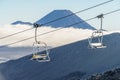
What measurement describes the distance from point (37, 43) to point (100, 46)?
7.19 meters

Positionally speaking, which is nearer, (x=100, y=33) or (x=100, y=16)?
(x=100, y=16)

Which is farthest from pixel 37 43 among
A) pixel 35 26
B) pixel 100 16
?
pixel 100 16

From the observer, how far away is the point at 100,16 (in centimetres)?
3878

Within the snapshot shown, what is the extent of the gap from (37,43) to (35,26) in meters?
3.72

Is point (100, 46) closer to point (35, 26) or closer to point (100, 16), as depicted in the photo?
point (100, 16)

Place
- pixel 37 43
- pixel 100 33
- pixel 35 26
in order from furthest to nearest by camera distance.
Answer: pixel 100 33
pixel 37 43
pixel 35 26

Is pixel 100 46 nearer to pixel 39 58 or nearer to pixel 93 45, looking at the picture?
pixel 93 45

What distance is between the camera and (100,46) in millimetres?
43781

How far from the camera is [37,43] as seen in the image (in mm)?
40219

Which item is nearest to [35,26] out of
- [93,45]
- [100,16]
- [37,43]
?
[37,43]

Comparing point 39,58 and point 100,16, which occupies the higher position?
point 100,16

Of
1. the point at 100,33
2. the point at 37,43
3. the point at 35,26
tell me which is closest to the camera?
the point at 35,26

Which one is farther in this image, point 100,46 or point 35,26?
point 100,46

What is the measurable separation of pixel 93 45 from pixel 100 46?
0.76 meters
